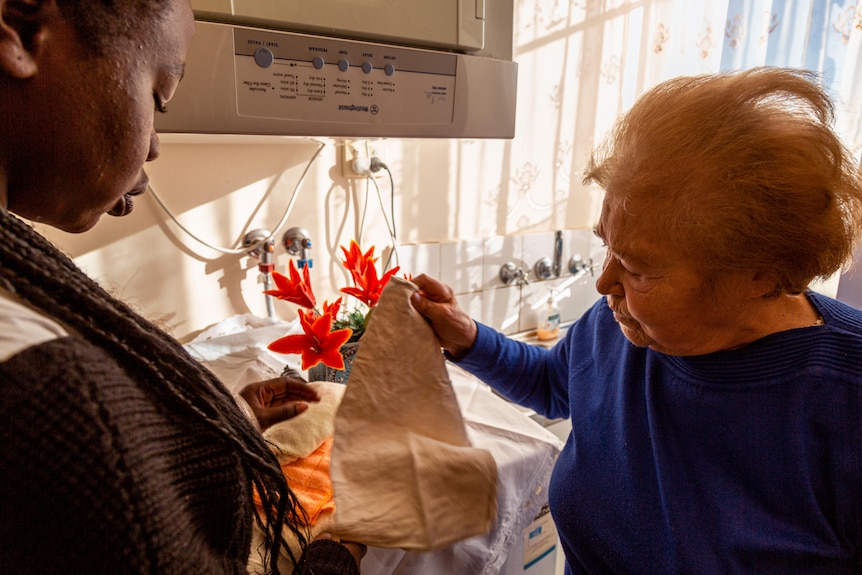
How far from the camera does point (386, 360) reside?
0.78 metres

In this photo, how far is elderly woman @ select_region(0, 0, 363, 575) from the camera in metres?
0.35

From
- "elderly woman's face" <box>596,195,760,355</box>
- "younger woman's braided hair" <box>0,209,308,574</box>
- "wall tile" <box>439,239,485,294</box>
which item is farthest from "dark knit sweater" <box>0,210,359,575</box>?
"wall tile" <box>439,239,485,294</box>

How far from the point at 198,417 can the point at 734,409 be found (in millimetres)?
680

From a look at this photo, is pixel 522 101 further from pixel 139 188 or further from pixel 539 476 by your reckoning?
pixel 139 188

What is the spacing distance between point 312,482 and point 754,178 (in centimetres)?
72

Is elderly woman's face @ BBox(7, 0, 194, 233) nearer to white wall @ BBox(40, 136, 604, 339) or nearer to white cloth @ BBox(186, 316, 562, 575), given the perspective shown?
white cloth @ BBox(186, 316, 562, 575)

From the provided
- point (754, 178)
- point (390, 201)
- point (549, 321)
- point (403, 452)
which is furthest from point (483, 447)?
point (549, 321)

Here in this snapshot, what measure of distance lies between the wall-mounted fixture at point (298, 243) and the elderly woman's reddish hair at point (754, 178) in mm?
863

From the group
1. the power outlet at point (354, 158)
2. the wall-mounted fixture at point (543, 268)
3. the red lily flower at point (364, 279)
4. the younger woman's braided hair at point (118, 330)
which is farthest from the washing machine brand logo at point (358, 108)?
the wall-mounted fixture at point (543, 268)

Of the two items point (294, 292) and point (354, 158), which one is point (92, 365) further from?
point (354, 158)

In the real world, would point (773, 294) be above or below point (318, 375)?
above

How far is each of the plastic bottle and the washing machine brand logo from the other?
111cm

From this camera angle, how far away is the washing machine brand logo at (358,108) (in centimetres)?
81

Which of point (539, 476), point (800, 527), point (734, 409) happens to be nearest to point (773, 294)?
point (734, 409)
